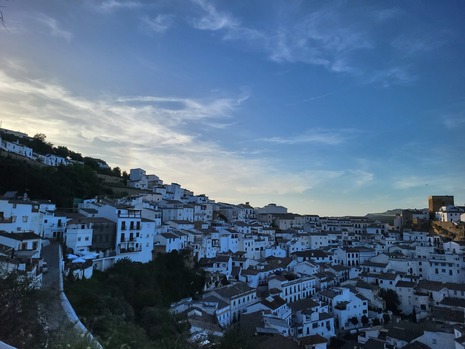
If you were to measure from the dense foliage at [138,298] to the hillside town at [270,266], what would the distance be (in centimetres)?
117

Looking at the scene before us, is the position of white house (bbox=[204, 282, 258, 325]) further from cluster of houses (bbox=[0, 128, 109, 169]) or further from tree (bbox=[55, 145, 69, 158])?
tree (bbox=[55, 145, 69, 158])

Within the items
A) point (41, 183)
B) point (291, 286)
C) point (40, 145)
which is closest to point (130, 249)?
point (41, 183)

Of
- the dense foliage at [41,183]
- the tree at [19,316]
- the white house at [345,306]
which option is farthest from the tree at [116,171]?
the tree at [19,316]

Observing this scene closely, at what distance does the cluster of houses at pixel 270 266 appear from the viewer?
82.5ft

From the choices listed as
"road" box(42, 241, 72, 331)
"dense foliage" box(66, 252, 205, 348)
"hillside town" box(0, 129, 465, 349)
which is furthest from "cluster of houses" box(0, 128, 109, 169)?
"dense foliage" box(66, 252, 205, 348)

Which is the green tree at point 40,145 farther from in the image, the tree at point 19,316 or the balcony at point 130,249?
the tree at point 19,316

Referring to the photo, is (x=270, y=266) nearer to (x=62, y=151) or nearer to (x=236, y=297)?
(x=236, y=297)

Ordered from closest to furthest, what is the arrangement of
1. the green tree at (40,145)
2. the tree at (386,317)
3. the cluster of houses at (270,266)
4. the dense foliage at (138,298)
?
the dense foliage at (138,298), the cluster of houses at (270,266), the tree at (386,317), the green tree at (40,145)

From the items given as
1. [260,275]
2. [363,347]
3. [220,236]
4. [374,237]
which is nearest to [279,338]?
[363,347]

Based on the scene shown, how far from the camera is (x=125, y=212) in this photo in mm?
31000

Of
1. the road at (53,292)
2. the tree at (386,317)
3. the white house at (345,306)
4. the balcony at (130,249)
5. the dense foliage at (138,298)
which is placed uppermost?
the balcony at (130,249)

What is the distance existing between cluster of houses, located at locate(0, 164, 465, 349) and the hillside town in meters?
0.10

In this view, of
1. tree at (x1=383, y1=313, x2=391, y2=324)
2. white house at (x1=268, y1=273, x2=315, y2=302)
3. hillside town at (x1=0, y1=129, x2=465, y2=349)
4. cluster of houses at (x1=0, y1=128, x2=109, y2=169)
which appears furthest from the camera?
cluster of houses at (x1=0, y1=128, x2=109, y2=169)

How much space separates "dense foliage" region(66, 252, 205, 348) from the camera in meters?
14.0
